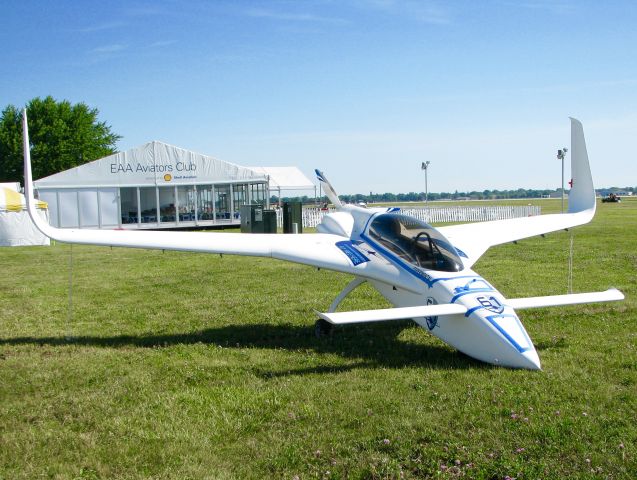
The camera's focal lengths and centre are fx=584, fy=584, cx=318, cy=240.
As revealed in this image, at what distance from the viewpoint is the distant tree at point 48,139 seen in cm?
5806

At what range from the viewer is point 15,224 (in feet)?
84.2

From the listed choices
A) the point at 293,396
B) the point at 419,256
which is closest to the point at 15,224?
the point at 419,256

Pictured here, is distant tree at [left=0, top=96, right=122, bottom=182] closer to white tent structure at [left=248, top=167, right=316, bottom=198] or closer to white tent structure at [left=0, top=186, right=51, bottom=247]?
white tent structure at [left=248, top=167, right=316, bottom=198]

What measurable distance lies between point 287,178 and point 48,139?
27551 mm

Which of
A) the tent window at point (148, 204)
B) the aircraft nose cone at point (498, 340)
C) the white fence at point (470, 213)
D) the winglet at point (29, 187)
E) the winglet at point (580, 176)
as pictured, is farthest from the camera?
the white fence at point (470, 213)

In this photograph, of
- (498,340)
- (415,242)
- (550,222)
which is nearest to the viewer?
(498,340)

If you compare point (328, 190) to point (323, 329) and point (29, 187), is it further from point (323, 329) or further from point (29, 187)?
point (29, 187)

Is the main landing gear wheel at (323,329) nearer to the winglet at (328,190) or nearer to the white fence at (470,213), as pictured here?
the winglet at (328,190)

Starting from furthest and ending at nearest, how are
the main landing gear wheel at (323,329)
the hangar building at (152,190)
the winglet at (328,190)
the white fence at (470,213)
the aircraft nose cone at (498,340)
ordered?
the white fence at (470,213) < the hangar building at (152,190) < the winglet at (328,190) < the main landing gear wheel at (323,329) < the aircraft nose cone at (498,340)

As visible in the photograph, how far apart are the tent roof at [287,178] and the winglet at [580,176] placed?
33.3 m

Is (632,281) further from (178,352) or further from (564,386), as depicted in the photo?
(178,352)

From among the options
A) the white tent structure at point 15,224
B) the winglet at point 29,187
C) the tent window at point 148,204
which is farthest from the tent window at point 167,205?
the winglet at point 29,187

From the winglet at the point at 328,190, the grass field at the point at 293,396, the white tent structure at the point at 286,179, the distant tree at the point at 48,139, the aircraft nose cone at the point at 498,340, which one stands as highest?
the distant tree at the point at 48,139

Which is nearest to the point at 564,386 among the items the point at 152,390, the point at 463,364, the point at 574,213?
the point at 463,364
